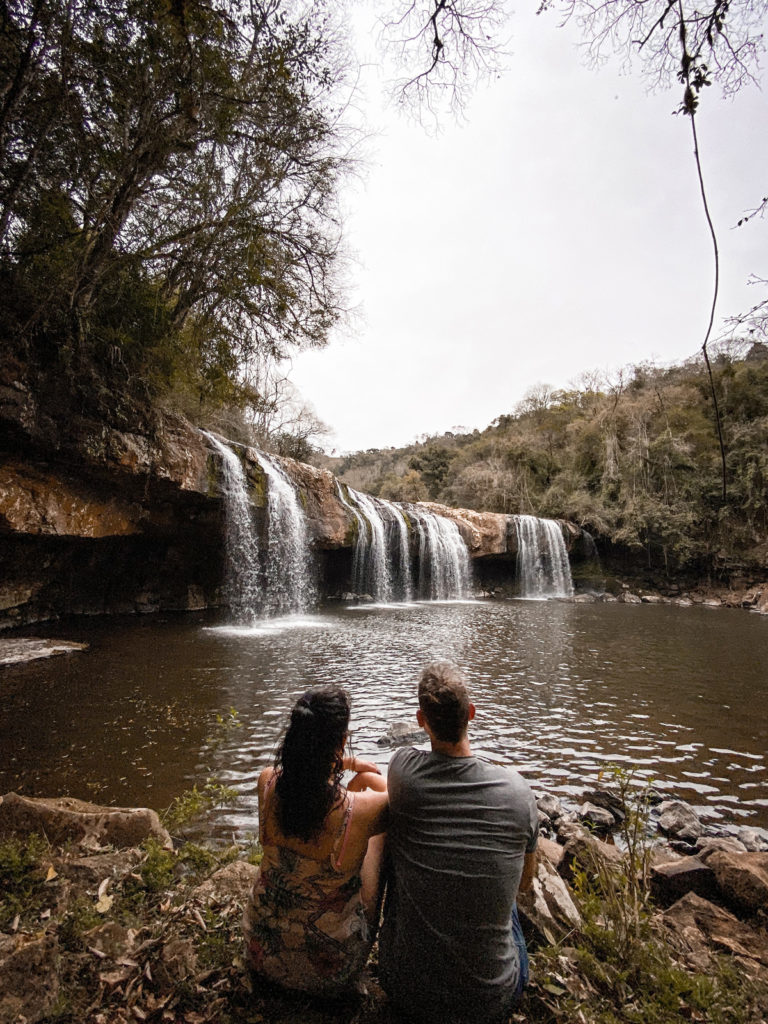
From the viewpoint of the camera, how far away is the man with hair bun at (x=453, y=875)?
4.79 feet

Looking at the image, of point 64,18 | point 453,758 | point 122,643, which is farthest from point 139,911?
point 64,18

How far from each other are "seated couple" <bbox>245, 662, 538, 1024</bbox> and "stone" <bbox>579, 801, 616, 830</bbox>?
245cm

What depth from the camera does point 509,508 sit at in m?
29.3

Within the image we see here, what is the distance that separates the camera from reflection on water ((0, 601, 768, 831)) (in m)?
4.24

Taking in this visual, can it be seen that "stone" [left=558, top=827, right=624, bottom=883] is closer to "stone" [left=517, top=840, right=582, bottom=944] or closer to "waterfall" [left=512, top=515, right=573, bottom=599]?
"stone" [left=517, top=840, right=582, bottom=944]

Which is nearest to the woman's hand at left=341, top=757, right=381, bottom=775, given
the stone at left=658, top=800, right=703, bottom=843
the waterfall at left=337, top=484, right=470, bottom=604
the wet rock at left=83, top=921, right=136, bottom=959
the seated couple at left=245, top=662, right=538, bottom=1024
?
the seated couple at left=245, top=662, right=538, bottom=1024

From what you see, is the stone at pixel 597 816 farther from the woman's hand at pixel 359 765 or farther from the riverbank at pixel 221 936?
the woman's hand at pixel 359 765

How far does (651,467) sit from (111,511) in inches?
983

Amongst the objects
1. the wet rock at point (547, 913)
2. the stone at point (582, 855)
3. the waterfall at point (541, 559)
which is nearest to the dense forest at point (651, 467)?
the waterfall at point (541, 559)

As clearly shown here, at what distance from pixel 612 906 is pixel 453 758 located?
3.24ft

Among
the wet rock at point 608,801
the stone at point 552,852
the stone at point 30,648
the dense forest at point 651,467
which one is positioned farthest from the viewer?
the dense forest at point 651,467

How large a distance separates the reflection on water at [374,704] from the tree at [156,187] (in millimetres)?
5579

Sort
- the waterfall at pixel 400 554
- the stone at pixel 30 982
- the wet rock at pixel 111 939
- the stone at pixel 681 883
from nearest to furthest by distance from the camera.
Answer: the stone at pixel 30 982, the wet rock at pixel 111 939, the stone at pixel 681 883, the waterfall at pixel 400 554

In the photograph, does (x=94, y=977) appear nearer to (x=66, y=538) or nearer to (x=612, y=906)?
(x=612, y=906)
